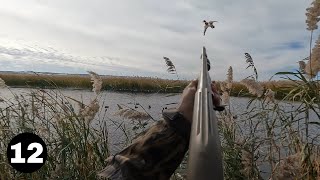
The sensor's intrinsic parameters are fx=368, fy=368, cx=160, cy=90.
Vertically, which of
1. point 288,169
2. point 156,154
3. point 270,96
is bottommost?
point 288,169

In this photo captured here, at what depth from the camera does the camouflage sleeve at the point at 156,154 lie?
1416 millimetres

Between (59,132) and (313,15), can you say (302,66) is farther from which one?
(59,132)

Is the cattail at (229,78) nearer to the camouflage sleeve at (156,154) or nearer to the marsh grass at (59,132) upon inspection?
the marsh grass at (59,132)

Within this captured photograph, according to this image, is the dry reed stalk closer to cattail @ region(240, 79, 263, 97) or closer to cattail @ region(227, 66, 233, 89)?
cattail @ region(240, 79, 263, 97)

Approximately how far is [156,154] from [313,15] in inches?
85.6

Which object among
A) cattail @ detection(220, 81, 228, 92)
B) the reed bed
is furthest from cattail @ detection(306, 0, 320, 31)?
cattail @ detection(220, 81, 228, 92)

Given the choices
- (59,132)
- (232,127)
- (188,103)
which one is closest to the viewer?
(188,103)

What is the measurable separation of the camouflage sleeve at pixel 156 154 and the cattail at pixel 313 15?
2078mm

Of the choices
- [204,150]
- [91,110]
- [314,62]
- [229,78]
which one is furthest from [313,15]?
Answer: [204,150]

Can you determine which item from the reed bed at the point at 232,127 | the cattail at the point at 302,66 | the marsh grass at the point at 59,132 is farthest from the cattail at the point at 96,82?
the cattail at the point at 302,66

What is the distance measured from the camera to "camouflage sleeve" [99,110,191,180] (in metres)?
1.42

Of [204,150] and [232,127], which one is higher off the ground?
[204,150]

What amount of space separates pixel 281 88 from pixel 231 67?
74 cm

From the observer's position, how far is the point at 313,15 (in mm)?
3000
